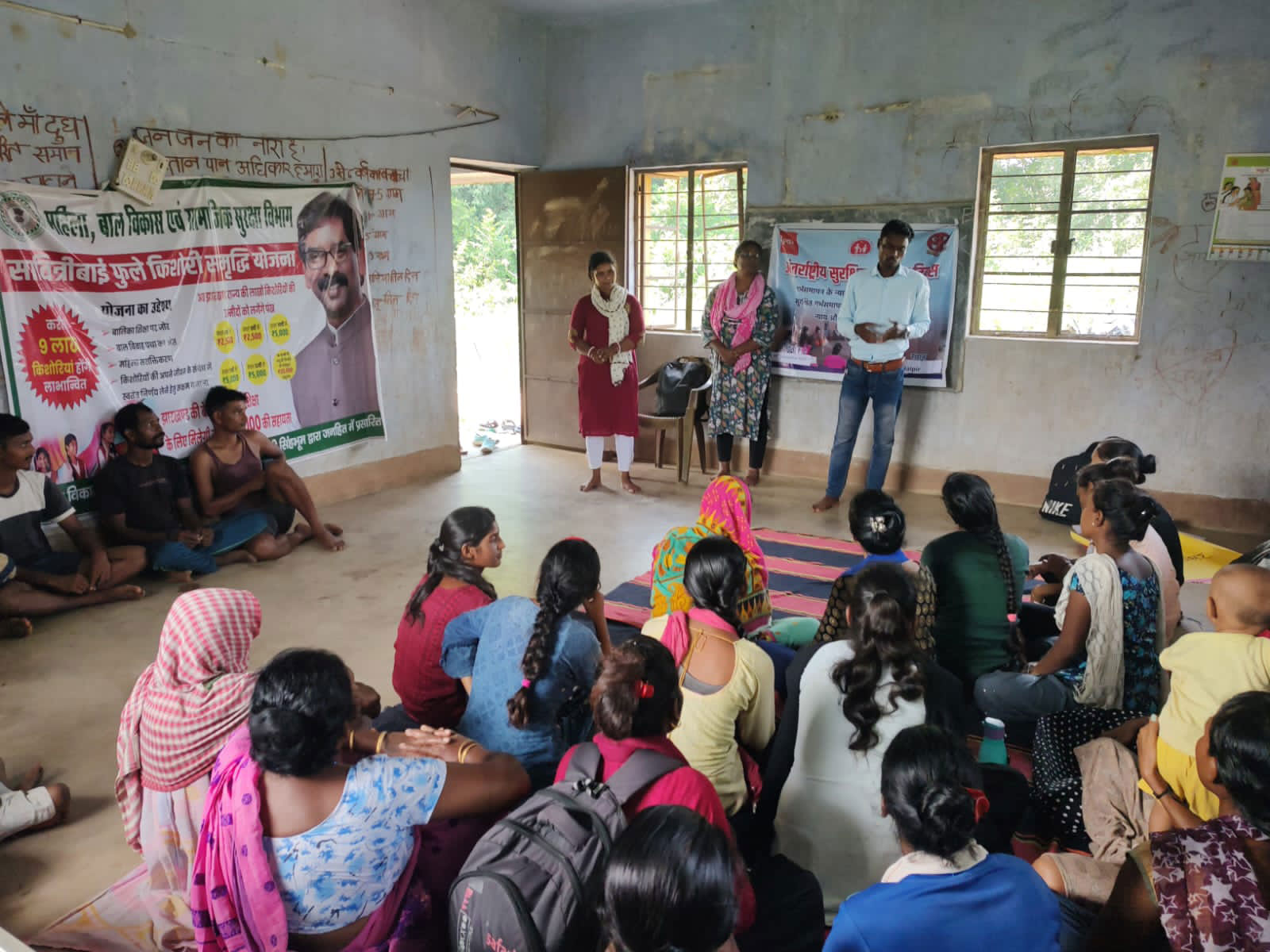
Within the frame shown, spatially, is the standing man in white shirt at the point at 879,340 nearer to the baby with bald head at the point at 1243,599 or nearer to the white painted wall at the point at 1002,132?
the white painted wall at the point at 1002,132

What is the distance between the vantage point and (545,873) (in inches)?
56.2

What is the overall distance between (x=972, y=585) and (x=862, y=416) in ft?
10.4

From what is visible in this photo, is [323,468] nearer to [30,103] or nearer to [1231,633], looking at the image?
[30,103]

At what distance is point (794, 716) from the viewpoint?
2020 mm

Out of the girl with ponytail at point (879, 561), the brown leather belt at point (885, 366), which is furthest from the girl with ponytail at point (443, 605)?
the brown leather belt at point (885, 366)

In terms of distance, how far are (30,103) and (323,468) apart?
2.36 metres

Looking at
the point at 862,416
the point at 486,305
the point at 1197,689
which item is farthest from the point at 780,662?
the point at 486,305

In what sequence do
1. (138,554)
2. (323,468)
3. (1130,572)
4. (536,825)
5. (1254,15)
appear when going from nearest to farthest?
(536,825), (1130,572), (138,554), (1254,15), (323,468)

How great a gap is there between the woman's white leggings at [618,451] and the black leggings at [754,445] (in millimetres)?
617

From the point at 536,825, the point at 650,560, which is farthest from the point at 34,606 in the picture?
the point at 536,825

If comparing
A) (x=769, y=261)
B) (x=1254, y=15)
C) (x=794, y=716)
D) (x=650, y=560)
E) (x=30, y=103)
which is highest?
(x=1254, y=15)

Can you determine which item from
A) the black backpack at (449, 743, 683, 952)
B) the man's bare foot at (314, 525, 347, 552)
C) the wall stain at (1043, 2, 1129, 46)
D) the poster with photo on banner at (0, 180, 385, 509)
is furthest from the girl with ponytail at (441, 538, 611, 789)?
the wall stain at (1043, 2, 1129, 46)

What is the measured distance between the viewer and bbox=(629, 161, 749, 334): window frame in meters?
6.37

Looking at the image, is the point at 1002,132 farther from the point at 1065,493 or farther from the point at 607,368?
the point at 607,368
